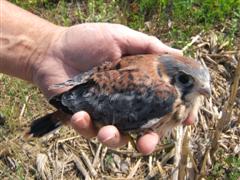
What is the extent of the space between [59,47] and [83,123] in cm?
103

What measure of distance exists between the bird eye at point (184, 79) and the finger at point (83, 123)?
2.34ft

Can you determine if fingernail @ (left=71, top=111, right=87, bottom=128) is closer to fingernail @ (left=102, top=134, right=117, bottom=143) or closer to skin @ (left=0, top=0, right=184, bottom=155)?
skin @ (left=0, top=0, right=184, bottom=155)

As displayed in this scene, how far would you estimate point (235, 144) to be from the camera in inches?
225

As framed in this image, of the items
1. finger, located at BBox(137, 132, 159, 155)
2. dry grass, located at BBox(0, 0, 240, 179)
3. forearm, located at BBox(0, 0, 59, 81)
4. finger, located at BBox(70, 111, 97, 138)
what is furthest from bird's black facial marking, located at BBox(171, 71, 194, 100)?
forearm, located at BBox(0, 0, 59, 81)

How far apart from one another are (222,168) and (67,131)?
1.55 metres

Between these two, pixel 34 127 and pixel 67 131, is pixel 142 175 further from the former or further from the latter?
pixel 34 127

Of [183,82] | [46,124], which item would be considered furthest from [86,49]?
[183,82]

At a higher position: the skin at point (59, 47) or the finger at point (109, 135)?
the skin at point (59, 47)

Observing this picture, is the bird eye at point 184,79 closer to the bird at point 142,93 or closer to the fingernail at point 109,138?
the bird at point 142,93

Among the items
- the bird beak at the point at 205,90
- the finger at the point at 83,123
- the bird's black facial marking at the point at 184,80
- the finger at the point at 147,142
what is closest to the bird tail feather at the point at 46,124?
the finger at the point at 83,123

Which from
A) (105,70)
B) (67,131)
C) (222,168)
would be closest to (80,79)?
(105,70)

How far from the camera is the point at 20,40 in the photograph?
5133 mm

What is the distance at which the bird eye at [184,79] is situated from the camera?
162 inches

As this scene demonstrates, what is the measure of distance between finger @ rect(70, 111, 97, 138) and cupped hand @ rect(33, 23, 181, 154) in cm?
4
